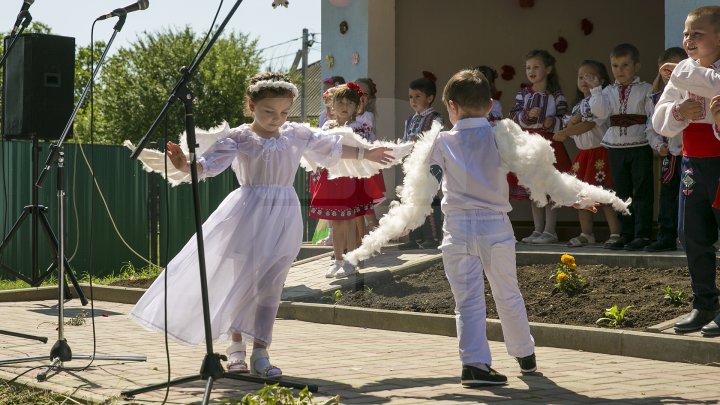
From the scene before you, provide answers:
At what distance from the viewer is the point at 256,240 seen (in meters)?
6.46

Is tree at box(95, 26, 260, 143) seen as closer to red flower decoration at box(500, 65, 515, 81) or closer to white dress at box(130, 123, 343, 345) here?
red flower decoration at box(500, 65, 515, 81)

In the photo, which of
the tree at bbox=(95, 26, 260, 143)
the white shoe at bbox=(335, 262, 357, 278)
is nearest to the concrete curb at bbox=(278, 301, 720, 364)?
the white shoe at bbox=(335, 262, 357, 278)

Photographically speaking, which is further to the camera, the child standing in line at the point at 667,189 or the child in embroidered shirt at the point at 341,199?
the child in embroidered shirt at the point at 341,199

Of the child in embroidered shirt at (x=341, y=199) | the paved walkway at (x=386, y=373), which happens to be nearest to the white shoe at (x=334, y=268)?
the child in embroidered shirt at (x=341, y=199)

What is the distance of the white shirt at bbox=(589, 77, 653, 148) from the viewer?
10383mm

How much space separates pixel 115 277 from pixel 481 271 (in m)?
10.2

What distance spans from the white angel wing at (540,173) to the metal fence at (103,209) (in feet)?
33.6

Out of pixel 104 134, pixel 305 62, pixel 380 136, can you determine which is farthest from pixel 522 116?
pixel 305 62

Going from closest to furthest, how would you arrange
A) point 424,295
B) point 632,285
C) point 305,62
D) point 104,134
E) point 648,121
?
point 632,285
point 424,295
point 648,121
point 104,134
point 305,62

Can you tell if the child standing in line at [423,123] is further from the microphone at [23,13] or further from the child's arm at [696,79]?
the microphone at [23,13]

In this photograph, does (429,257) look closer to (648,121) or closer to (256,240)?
(648,121)

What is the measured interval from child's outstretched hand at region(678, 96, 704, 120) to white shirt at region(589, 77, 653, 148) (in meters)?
3.43

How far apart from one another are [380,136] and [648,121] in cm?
461

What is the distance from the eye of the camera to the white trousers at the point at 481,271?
627 centimetres
